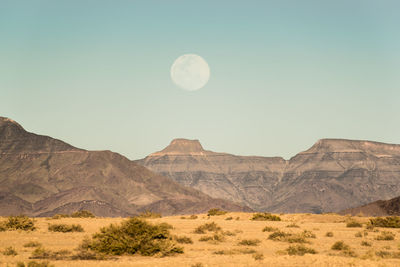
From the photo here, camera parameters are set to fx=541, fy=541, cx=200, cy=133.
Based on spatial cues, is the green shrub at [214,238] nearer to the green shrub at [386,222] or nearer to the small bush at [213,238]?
the small bush at [213,238]

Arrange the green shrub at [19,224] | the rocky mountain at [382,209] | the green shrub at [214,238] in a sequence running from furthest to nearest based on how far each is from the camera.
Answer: the rocky mountain at [382,209] < the green shrub at [19,224] < the green shrub at [214,238]

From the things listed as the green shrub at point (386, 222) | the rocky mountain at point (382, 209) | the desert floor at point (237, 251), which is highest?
the rocky mountain at point (382, 209)

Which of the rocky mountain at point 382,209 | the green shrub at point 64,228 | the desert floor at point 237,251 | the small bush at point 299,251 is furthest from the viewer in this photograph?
the rocky mountain at point 382,209

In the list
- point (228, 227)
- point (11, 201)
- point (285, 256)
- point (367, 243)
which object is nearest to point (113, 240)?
point (285, 256)

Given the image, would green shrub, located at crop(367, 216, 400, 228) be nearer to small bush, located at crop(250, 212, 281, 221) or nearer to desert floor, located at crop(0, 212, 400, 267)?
desert floor, located at crop(0, 212, 400, 267)

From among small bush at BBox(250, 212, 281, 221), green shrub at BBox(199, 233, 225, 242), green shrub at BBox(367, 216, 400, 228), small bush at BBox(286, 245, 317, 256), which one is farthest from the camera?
small bush at BBox(250, 212, 281, 221)

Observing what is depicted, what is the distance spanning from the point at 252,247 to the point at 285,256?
5.01 m

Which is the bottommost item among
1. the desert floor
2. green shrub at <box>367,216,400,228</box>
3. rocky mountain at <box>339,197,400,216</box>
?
the desert floor

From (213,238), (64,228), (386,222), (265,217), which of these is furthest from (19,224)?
(386,222)

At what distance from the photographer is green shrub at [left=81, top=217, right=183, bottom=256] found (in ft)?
76.3

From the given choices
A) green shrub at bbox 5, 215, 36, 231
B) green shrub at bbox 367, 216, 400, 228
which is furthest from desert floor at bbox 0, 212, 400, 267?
green shrub at bbox 367, 216, 400, 228

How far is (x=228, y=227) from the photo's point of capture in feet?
131

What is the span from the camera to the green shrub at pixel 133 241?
76.3 feet

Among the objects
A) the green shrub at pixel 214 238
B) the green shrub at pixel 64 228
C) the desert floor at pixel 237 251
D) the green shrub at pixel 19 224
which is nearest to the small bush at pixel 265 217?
the desert floor at pixel 237 251
